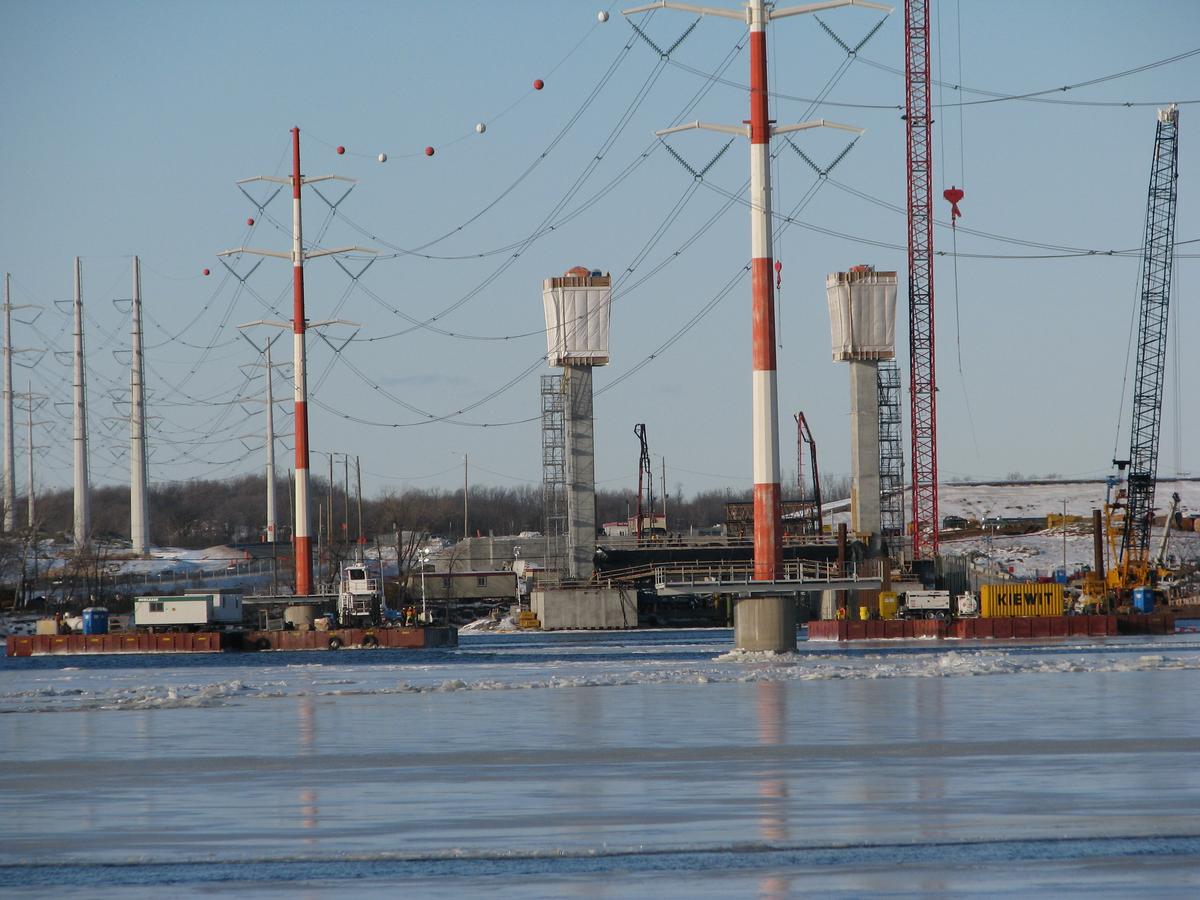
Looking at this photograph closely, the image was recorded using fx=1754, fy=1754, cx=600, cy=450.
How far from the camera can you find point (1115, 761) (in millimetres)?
20312

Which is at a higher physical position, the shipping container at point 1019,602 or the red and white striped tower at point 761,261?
the red and white striped tower at point 761,261

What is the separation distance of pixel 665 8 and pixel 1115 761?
132 ft

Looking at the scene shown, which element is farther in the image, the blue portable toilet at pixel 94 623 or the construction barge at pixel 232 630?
the blue portable toilet at pixel 94 623

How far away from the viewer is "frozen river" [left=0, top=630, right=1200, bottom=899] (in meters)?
13.6

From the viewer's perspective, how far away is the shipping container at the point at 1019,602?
9481 centimetres

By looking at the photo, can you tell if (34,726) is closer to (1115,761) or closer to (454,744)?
(454,744)

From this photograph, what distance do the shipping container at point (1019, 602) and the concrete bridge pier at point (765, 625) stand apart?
138ft

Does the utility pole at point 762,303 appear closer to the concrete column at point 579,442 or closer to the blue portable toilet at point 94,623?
the blue portable toilet at point 94,623

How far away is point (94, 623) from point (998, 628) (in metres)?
49.5

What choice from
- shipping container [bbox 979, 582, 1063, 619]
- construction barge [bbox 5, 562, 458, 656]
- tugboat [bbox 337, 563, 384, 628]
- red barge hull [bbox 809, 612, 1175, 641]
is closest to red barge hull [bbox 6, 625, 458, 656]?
construction barge [bbox 5, 562, 458, 656]

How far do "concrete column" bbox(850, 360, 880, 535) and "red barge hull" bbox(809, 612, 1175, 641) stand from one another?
103ft

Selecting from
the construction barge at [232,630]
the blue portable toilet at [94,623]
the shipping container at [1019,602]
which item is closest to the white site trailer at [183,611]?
the construction barge at [232,630]

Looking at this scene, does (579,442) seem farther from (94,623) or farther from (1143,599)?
(1143,599)

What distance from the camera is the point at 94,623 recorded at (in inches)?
3875
